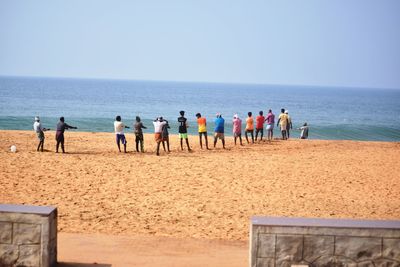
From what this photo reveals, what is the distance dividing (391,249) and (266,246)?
150 cm

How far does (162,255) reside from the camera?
25.9 ft

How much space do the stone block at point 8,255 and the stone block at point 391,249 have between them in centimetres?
450

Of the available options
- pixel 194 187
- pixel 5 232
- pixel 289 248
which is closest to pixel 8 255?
pixel 5 232

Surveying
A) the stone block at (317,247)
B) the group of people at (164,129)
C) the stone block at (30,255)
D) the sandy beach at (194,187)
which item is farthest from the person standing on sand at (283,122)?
the stone block at (30,255)

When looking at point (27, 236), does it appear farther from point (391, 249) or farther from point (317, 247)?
point (391, 249)

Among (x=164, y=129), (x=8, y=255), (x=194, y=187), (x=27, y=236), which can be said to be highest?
(x=164, y=129)

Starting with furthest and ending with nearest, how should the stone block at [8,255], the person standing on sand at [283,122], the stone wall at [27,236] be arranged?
the person standing on sand at [283,122] < the stone block at [8,255] < the stone wall at [27,236]

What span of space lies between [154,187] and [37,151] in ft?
22.6

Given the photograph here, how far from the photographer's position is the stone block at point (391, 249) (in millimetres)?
6527

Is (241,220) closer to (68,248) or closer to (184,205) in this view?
(184,205)

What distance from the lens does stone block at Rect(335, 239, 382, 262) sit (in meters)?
6.52

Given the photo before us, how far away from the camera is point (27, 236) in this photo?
6.75m

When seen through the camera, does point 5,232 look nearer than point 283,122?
Yes

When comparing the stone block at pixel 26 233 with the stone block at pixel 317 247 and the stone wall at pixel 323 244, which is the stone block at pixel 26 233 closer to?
the stone wall at pixel 323 244
